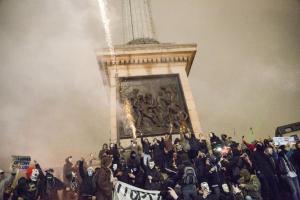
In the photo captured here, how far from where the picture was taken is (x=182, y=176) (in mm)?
9422

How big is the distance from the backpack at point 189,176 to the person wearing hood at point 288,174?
9.89 ft

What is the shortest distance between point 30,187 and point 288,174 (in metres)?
8.28

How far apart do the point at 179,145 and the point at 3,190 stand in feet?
19.9

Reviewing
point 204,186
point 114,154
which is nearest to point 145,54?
point 114,154

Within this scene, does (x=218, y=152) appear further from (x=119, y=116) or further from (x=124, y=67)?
(x=124, y=67)

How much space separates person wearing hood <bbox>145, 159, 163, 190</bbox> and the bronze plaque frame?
356cm

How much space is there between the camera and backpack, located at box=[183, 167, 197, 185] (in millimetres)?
9117

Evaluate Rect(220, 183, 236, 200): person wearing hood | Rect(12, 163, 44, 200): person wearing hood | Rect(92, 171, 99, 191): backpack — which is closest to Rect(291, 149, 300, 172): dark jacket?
Rect(220, 183, 236, 200): person wearing hood

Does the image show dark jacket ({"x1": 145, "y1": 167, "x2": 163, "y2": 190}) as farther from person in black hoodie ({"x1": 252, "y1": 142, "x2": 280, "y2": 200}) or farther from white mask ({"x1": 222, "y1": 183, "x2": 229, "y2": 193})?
person in black hoodie ({"x1": 252, "y1": 142, "x2": 280, "y2": 200})

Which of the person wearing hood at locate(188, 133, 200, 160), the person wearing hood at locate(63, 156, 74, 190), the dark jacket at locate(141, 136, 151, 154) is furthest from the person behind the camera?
the dark jacket at locate(141, 136, 151, 154)

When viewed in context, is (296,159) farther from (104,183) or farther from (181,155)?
(104,183)

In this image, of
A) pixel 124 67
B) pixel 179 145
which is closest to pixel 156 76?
pixel 124 67

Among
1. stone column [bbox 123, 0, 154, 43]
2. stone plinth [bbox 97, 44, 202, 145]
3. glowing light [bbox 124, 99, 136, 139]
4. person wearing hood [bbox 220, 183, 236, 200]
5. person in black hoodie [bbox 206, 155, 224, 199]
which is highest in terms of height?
stone column [bbox 123, 0, 154, 43]

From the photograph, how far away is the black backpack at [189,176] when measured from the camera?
9.12 metres
